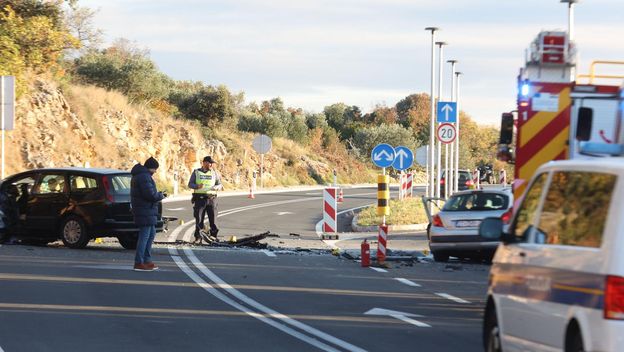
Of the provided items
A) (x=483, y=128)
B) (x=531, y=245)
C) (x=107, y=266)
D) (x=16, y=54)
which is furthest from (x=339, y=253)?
(x=483, y=128)

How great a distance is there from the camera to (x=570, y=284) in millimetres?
7020

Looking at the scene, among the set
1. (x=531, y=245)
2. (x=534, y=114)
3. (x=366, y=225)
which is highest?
(x=534, y=114)

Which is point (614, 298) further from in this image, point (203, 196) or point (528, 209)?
point (203, 196)

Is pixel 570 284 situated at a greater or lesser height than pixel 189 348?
greater

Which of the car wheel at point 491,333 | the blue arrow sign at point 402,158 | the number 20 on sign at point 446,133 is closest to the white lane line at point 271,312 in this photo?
the car wheel at point 491,333

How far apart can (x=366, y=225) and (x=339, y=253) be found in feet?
38.6

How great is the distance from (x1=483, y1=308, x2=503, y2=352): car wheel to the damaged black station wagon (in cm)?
1297

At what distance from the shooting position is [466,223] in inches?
814

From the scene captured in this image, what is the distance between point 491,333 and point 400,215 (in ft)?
88.7

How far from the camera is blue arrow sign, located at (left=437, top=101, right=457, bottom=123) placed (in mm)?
35844

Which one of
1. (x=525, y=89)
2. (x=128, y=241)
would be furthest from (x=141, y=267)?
(x=525, y=89)

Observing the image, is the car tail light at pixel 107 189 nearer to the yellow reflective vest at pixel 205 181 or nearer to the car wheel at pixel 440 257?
the yellow reflective vest at pixel 205 181

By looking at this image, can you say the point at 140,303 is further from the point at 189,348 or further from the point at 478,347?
the point at 478,347

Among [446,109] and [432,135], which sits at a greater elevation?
[446,109]
